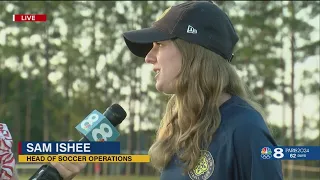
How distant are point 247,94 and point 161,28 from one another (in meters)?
0.44

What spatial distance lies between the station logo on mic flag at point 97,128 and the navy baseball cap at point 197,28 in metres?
0.42

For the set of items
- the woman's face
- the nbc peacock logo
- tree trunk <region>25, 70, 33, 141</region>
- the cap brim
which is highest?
the cap brim

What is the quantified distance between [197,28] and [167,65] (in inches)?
7.5

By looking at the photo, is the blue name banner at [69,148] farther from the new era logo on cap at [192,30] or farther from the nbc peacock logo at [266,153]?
the nbc peacock logo at [266,153]

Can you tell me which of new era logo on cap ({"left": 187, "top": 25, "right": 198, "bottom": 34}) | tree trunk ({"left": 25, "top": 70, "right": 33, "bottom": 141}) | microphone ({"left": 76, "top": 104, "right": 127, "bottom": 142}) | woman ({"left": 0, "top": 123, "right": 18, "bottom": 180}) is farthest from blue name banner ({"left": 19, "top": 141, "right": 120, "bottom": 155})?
tree trunk ({"left": 25, "top": 70, "right": 33, "bottom": 141})

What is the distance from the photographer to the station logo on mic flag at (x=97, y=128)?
8.59ft

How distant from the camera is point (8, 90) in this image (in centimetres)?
3312

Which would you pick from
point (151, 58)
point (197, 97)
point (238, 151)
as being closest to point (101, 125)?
point (151, 58)

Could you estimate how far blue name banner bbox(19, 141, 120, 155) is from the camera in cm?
264

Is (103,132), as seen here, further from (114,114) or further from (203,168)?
(203,168)

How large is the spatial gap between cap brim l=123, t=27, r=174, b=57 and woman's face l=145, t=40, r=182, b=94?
0.03 meters

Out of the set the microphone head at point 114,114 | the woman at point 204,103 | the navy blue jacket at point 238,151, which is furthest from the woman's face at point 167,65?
the microphone head at point 114,114

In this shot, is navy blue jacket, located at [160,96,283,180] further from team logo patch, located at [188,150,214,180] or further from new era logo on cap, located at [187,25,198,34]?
new era logo on cap, located at [187,25,198,34]

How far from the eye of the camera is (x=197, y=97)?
2289 mm
